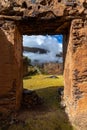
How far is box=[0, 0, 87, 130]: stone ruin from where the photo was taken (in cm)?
630

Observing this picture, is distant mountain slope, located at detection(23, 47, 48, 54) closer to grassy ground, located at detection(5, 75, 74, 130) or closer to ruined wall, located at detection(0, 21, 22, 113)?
grassy ground, located at detection(5, 75, 74, 130)

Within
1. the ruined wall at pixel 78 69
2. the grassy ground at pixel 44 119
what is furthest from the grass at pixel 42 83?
the ruined wall at pixel 78 69

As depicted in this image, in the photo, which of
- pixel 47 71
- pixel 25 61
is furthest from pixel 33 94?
pixel 47 71

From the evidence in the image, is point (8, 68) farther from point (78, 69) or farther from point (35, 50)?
point (35, 50)

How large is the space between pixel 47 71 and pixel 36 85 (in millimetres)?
5794

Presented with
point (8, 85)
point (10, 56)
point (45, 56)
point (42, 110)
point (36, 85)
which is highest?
point (10, 56)

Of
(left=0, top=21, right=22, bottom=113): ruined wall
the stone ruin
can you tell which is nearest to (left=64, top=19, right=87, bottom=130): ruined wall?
the stone ruin

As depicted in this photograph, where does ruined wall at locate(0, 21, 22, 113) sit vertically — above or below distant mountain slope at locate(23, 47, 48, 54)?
above

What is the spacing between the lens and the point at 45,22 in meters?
6.57

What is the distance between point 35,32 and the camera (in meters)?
7.34

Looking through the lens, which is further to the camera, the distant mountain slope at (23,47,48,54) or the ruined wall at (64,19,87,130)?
the distant mountain slope at (23,47,48,54)

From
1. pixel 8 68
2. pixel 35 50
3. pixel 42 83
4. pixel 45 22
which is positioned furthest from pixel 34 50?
pixel 8 68

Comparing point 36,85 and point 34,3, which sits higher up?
point 34,3

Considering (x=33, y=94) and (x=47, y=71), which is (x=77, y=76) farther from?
(x=47, y=71)
